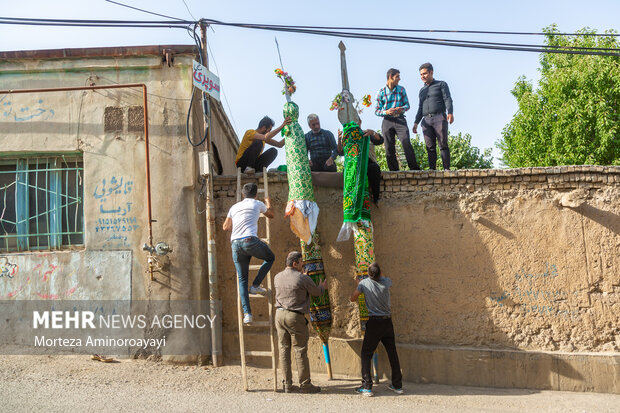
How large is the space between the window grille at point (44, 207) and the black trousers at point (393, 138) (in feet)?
14.3

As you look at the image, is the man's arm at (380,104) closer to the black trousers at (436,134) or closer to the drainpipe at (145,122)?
the black trousers at (436,134)

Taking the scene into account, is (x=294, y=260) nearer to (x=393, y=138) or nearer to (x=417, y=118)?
(x=393, y=138)

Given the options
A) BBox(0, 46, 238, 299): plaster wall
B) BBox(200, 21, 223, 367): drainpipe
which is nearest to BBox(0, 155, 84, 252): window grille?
BBox(0, 46, 238, 299): plaster wall

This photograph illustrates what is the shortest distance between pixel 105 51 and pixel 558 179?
642 cm

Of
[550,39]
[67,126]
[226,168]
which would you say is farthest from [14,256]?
[550,39]

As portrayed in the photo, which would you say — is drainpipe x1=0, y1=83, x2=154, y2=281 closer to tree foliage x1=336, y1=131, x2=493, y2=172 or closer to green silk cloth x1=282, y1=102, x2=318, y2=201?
green silk cloth x1=282, y1=102, x2=318, y2=201

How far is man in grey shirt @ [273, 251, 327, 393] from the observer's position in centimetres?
628

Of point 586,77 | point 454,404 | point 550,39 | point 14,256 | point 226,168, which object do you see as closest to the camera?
point 454,404

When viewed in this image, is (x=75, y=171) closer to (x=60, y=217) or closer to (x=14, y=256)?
(x=60, y=217)

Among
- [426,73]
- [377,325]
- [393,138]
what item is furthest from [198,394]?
[426,73]

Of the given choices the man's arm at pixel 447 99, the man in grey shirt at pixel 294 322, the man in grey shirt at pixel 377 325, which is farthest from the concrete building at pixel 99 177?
the man's arm at pixel 447 99

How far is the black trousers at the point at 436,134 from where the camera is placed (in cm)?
799

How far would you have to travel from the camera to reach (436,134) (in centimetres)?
815

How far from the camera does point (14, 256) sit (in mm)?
7273
